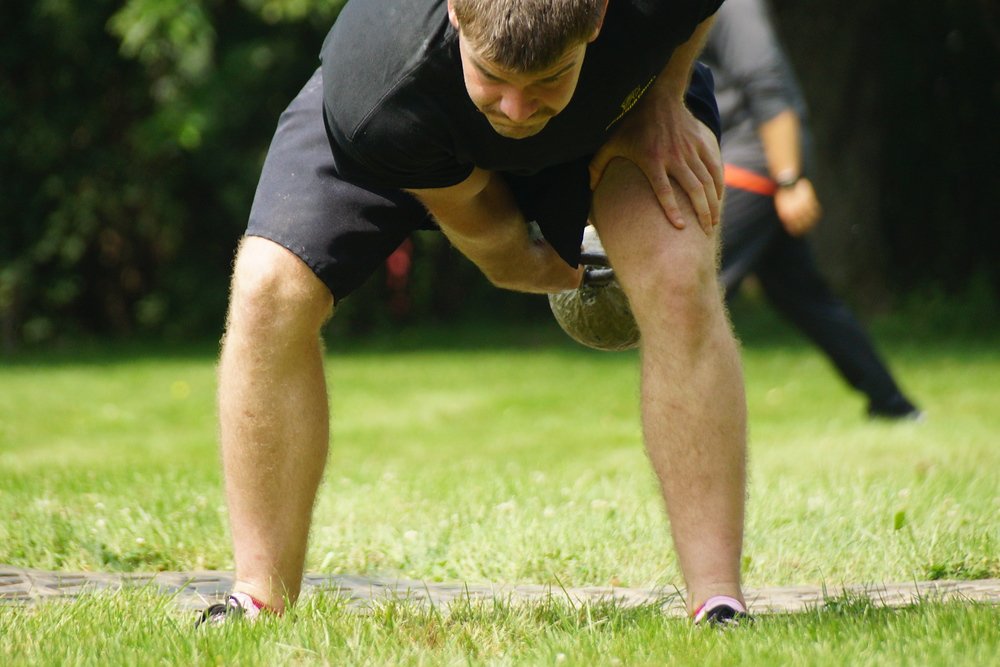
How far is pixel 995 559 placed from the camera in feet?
12.4

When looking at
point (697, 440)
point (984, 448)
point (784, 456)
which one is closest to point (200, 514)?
point (697, 440)

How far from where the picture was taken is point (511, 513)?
458cm

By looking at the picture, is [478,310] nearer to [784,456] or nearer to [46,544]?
[784,456]

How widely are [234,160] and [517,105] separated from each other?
12585 mm

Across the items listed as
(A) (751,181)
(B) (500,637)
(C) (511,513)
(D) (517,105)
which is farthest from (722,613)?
(A) (751,181)

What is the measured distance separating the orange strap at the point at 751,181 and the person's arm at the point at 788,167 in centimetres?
7

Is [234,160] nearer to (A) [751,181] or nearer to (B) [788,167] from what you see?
(A) [751,181]

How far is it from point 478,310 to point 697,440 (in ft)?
46.6

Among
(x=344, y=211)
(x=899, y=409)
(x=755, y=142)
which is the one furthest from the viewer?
(x=899, y=409)

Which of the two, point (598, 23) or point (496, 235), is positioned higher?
point (598, 23)

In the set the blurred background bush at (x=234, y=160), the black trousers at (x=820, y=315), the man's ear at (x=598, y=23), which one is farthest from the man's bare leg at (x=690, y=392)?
the blurred background bush at (x=234, y=160)

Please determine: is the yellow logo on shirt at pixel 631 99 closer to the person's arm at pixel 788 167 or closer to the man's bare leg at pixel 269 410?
the man's bare leg at pixel 269 410

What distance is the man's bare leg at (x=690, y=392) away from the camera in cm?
293

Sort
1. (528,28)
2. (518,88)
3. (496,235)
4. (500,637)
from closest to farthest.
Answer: (528,28)
(518,88)
(500,637)
(496,235)
